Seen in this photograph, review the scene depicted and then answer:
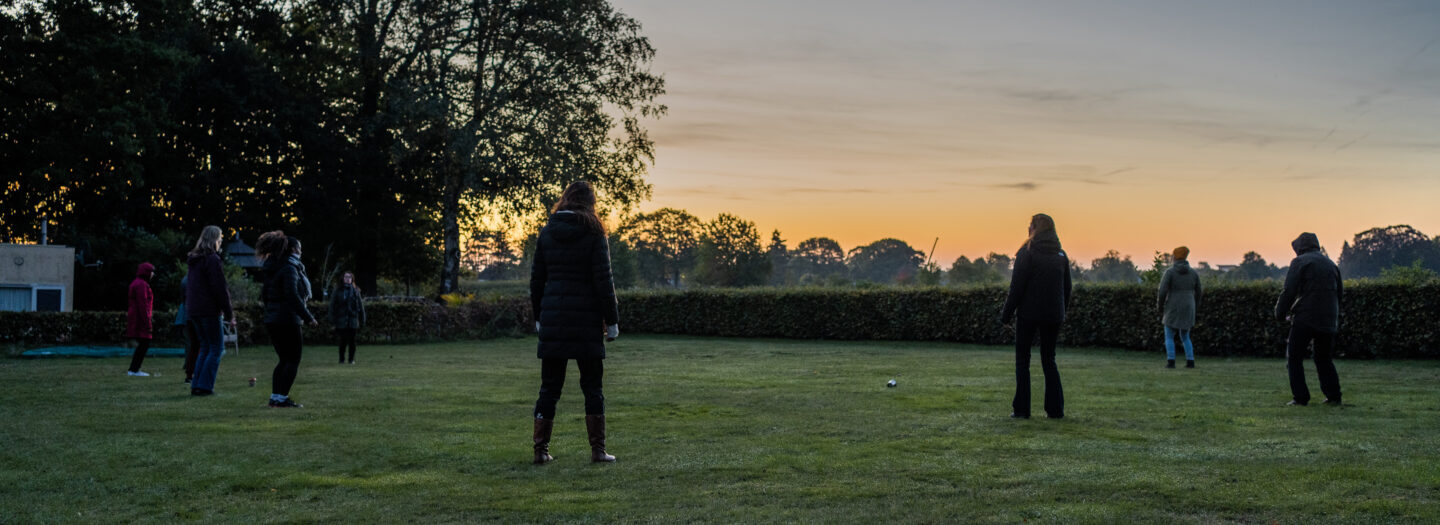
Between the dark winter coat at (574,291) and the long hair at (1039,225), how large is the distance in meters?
4.37

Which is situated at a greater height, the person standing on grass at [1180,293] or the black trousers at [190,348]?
the person standing on grass at [1180,293]

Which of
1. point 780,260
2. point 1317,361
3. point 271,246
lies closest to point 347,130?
point 271,246

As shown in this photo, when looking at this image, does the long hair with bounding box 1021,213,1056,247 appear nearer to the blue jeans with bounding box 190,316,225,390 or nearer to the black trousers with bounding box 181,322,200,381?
the blue jeans with bounding box 190,316,225,390

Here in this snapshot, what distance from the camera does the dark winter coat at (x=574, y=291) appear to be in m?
6.74

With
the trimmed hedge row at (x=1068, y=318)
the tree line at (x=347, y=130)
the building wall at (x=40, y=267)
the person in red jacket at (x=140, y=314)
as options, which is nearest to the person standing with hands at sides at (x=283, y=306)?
the person in red jacket at (x=140, y=314)

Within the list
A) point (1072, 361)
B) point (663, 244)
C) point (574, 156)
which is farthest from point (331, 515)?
point (663, 244)

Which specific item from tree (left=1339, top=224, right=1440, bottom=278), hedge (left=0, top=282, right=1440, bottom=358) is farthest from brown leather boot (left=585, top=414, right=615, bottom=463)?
tree (left=1339, top=224, right=1440, bottom=278)

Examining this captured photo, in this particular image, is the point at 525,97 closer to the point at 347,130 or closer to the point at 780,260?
the point at 347,130

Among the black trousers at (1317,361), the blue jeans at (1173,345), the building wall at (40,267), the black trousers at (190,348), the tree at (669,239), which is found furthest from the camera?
the tree at (669,239)

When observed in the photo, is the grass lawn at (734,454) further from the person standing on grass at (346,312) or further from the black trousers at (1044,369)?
the person standing on grass at (346,312)

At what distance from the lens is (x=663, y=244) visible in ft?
395

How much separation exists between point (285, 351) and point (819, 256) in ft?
500

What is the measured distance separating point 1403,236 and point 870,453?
73316 mm

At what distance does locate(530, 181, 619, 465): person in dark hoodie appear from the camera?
22.1 ft
